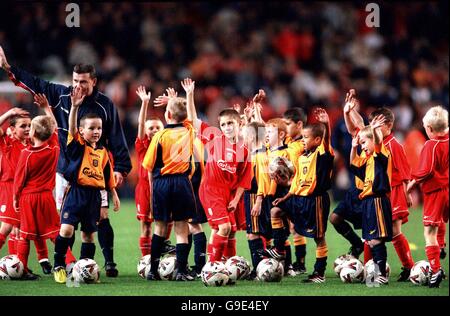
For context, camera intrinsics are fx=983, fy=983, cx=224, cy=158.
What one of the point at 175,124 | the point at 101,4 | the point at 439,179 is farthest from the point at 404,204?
the point at 101,4

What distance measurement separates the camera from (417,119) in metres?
22.8

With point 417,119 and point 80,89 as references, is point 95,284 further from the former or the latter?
point 417,119

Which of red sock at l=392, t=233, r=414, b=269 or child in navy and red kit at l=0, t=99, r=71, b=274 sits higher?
child in navy and red kit at l=0, t=99, r=71, b=274

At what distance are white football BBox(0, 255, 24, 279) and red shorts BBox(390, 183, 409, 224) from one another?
407 centimetres

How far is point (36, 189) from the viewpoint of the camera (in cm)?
1066

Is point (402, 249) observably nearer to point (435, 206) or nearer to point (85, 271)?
point (435, 206)

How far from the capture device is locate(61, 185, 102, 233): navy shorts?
10055 millimetres

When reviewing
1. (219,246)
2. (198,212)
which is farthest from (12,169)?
(219,246)

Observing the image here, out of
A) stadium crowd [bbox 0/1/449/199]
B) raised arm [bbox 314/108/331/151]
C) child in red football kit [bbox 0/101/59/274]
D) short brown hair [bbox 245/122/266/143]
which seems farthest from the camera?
stadium crowd [bbox 0/1/449/199]

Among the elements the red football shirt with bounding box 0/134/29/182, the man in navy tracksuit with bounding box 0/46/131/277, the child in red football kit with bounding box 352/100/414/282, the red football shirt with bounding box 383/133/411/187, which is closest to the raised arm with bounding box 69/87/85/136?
the man in navy tracksuit with bounding box 0/46/131/277

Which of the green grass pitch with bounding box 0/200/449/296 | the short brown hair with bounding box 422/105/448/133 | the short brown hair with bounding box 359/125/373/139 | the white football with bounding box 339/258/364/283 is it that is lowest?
the green grass pitch with bounding box 0/200/449/296

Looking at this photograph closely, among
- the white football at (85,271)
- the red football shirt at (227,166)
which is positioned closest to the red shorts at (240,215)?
the red football shirt at (227,166)

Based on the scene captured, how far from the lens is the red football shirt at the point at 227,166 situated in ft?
35.1

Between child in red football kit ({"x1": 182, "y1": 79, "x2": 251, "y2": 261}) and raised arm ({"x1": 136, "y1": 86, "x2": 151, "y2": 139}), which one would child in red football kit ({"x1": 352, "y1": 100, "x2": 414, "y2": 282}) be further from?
raised arm ({"x1": 136, "y1": 86, "x2": 151, "y2": 139})
